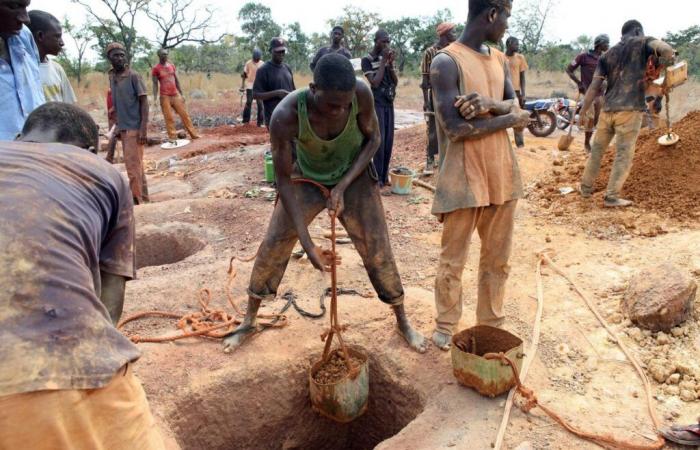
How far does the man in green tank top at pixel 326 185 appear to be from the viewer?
268cm

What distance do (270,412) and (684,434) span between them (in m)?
2.20

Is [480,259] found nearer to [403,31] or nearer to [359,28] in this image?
[359,28]

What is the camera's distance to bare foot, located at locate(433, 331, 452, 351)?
3.15m

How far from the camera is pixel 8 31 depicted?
2936 mm

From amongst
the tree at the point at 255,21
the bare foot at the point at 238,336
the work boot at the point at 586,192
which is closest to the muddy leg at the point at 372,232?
the bare foot at the point at 238,336

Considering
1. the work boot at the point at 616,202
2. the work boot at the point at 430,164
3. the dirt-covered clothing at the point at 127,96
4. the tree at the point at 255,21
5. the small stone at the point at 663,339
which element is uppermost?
the tree at the point at 255,21

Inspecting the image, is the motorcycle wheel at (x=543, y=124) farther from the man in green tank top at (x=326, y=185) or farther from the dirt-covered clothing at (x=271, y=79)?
the man in green tank top at (x=326, y=185)

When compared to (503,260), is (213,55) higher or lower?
higher

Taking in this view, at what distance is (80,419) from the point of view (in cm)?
138

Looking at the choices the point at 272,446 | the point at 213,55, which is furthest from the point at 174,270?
the point at 213,55

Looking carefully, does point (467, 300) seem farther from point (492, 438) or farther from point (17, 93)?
point (17, 93)

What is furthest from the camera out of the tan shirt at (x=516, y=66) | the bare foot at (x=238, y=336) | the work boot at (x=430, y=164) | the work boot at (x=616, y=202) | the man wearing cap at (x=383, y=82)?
the tan shirt at (x=516, y=66)

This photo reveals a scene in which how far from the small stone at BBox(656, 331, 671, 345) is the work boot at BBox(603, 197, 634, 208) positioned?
9.26 feet

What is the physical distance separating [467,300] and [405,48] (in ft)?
103
